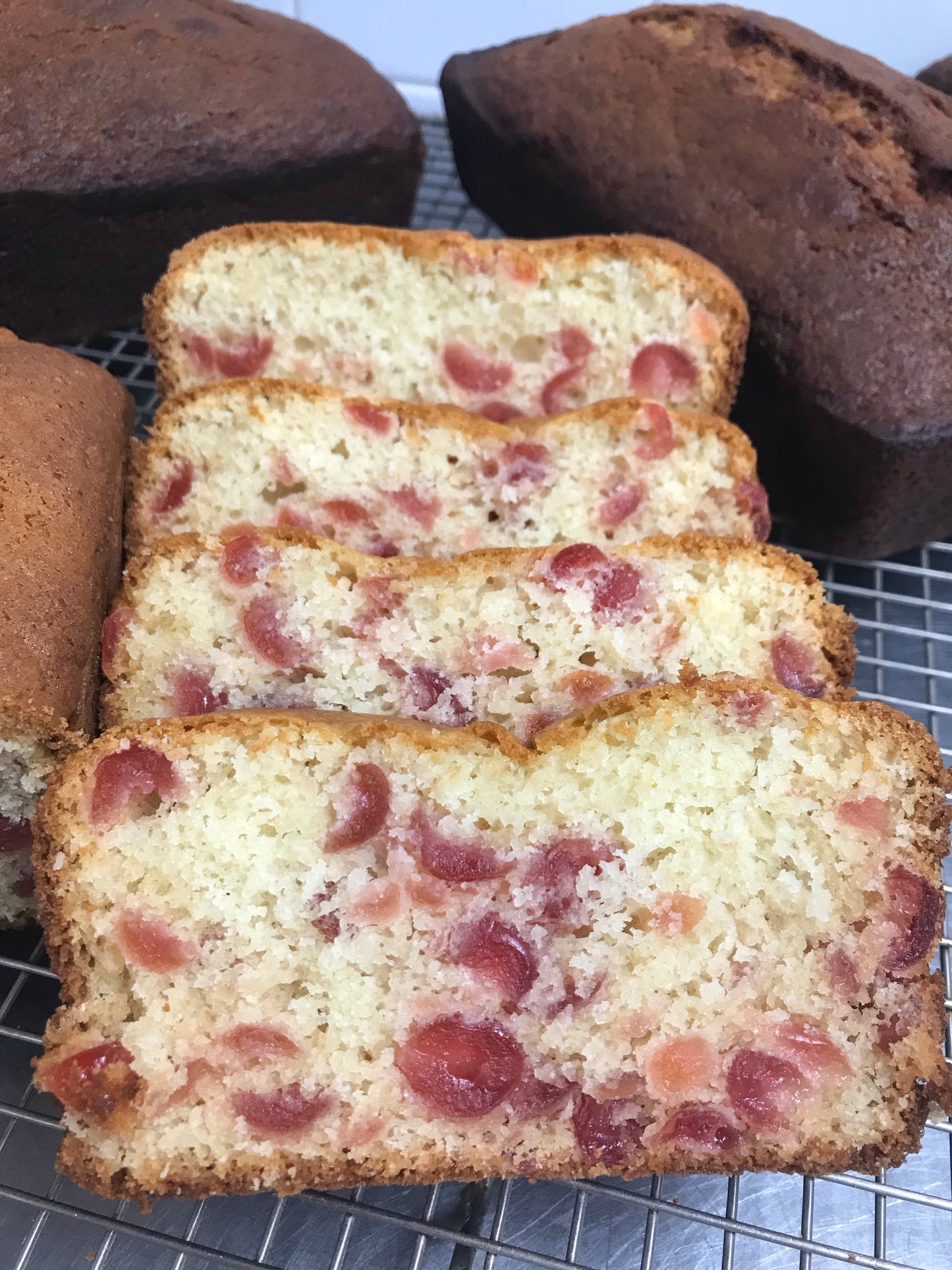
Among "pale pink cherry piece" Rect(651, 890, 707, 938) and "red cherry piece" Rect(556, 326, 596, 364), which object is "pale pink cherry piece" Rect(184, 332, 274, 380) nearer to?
"red cherry piece" Rect(556, 326, 596, 364)

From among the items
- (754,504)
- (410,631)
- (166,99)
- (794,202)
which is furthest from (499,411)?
(166,99)

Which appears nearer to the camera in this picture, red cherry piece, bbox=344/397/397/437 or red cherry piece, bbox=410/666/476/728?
red cherry piece, bbox=410/666/476/728

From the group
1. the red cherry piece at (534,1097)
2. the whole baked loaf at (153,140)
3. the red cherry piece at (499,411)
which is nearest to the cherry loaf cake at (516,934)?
the red cherry piece at (534,1097)

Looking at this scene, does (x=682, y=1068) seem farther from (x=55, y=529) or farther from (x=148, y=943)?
(x=55, y=529)

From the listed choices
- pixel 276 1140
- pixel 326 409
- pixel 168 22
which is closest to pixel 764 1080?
pixel 276 1140

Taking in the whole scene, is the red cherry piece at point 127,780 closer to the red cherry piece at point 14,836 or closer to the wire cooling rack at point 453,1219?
the red cherry piece at point 14,836

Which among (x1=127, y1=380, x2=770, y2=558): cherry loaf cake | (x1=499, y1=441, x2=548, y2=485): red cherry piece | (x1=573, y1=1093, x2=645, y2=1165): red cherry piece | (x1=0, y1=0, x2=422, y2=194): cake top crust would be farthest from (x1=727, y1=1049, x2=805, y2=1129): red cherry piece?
(x1=0, y1=0, x2=422, y2=194): cake top crust
